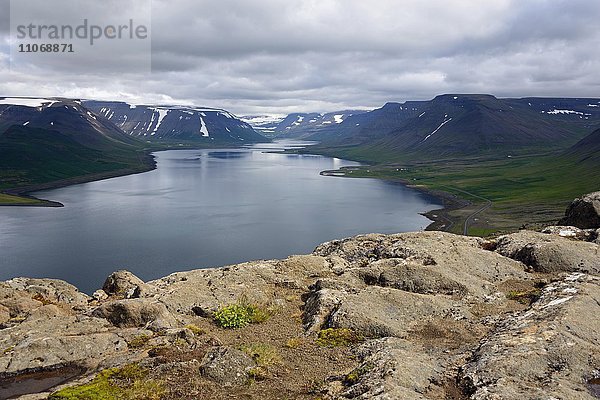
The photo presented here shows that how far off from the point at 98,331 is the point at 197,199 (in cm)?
13903

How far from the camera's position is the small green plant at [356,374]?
42.9 feet

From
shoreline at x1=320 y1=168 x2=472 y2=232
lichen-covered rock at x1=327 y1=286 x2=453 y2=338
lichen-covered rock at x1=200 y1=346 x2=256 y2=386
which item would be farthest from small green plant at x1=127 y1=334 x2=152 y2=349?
shoreline at x1=320 y1=168 x2=472 y2=232

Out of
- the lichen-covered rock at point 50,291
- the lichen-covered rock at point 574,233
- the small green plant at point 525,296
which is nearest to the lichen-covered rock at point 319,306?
the small green plant at point 525,296

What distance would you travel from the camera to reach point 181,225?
112 meters

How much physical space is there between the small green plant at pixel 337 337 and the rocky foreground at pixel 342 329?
1.6 inches

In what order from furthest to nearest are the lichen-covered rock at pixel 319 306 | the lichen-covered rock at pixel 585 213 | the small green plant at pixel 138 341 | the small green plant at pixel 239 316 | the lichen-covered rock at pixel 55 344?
1. the lichen-covered rock at pixel 585 213
2. the small green plant at pixel 239 316
3. the lichen-covered rock at pixel 319 306
4. the small green plant at pixel 138 341
5. the lichen-covered rock at pixel 55 344

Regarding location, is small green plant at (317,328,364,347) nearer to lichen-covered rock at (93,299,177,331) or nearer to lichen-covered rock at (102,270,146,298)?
lichen-covered rock at (93,299,177,331)

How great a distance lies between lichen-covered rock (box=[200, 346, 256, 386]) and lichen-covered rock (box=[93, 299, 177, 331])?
4360mm

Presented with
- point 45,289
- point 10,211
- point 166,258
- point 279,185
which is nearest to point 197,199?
point 279,185

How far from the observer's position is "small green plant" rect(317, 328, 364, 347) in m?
16.4

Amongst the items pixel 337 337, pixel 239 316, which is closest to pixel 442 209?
pixel 239 316

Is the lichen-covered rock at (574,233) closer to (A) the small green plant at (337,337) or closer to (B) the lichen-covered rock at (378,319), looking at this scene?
(B) the lichen-covered rock at (378,319)

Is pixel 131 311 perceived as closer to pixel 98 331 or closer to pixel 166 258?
pixel 98 331

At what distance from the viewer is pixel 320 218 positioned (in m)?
122
